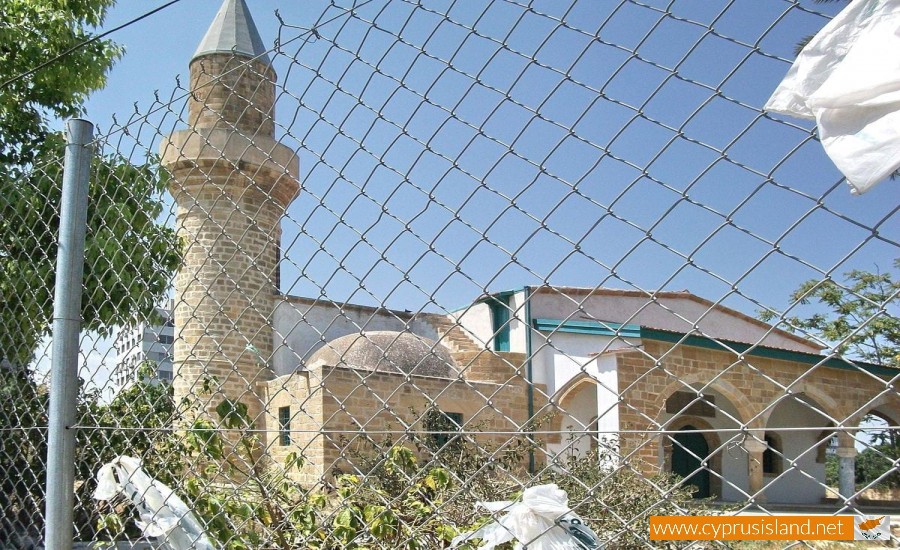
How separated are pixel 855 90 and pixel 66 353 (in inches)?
91.8

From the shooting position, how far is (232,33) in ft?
48.7

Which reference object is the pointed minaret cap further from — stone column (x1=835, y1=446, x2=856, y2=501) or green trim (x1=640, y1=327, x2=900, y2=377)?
stone column (x1=835, y1=446, x2=856, y2=501)

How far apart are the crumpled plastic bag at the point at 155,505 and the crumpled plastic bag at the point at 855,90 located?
1.98m

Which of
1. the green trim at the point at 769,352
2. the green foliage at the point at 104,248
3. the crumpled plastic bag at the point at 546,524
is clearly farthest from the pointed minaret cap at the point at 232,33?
the crumpled plastic bag at the point at 546,524

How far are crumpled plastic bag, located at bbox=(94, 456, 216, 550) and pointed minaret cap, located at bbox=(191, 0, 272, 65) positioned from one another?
12.8 meters

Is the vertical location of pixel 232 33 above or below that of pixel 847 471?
above

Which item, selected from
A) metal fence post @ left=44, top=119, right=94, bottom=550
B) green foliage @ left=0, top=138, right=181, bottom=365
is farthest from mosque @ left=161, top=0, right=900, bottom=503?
metal fence post @ left=44, top=119, right=94, bottom=550

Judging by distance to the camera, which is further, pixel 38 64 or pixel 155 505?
pixel 38 64

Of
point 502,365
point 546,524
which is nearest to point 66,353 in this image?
point 546,524

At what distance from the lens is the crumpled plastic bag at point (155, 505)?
2.34 meters

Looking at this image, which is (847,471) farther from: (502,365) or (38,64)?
(38,64)

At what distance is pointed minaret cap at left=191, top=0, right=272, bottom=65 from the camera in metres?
14.6

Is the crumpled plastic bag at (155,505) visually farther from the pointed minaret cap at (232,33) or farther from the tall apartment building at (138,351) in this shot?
the pointed minaret cap at (232,33)

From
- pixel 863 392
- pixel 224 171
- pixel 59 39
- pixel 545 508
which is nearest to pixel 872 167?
pixel 545 508
